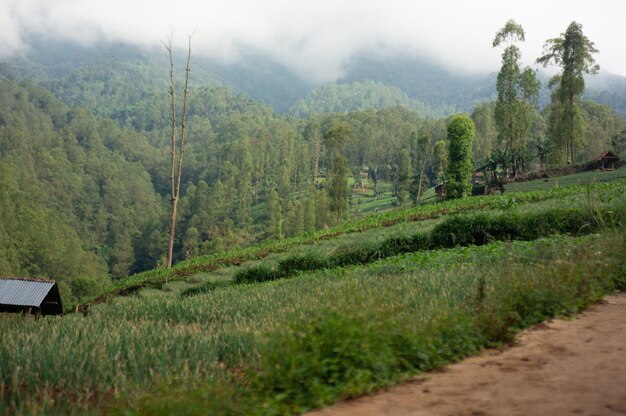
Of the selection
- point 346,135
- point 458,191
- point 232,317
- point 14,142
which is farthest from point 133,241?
point 232,317

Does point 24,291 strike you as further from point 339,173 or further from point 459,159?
point 339,173

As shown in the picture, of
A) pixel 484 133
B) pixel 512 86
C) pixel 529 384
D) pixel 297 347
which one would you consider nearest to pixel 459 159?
pixel 512 86

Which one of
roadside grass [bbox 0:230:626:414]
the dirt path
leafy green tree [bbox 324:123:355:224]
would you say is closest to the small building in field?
roadside grass [bbox 0:230:626:414]

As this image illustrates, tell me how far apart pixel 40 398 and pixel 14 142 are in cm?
13231

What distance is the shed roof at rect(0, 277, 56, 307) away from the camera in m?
13.6

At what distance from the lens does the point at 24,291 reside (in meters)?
14.0

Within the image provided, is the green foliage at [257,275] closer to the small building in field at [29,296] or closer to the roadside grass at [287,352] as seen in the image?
the small building in field at [29,296]

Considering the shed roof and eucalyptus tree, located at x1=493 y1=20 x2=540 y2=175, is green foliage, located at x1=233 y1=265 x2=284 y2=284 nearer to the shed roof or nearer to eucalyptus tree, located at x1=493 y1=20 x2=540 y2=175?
the shed roof

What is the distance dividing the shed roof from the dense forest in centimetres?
4008

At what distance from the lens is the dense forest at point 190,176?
218 ft

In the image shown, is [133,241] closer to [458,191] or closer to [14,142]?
[14,142]

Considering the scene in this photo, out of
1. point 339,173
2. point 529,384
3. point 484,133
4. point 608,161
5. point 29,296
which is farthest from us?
point 484,133

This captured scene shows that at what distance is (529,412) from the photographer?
354 cm

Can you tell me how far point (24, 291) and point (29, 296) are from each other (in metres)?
0.27
